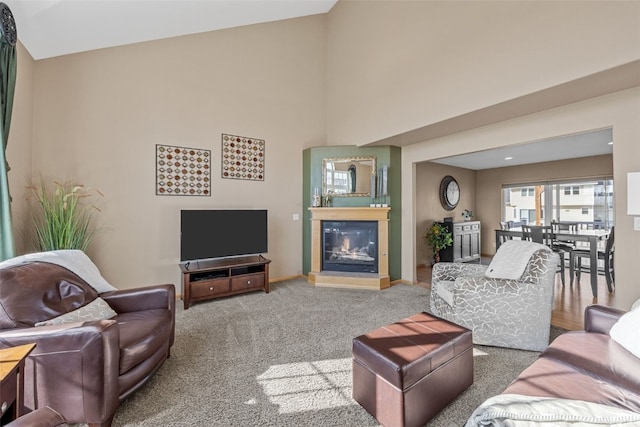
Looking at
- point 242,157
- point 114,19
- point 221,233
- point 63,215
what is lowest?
point 221,233

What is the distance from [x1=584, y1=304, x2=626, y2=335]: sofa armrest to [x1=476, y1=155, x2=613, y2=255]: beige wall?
5.20 m

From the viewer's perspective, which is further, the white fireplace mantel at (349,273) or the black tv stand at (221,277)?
the white fireplace mantel at (349,273)

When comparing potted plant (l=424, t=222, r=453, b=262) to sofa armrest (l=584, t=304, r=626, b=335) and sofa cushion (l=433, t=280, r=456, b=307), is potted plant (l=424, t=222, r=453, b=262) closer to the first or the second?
sofa cushion (l=433, t=280, r=456, b=307)

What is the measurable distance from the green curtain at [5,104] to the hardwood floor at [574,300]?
15.8ft

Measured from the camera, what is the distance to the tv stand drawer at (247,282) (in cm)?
383

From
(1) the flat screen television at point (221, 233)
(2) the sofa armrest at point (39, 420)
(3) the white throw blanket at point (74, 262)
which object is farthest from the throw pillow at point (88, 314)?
(1) the flat screen television at point (221, 233)

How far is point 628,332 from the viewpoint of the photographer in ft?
5.04

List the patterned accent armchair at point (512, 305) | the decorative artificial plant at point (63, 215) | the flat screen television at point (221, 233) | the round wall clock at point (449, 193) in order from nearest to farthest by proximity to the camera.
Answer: the patterned accent armchair at point (512, 305), the decorative artificial plant at point (63, 215), the flat screen television at point (221, 233), the round wall clock at point (449, 193)

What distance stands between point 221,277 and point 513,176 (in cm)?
684

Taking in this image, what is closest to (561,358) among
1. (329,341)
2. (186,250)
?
(329,341)

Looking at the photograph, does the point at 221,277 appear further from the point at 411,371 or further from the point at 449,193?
the point at 449,193

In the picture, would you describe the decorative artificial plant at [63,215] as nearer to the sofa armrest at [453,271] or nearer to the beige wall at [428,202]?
the sofa armrest at [453,271]

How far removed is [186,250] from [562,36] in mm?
4516

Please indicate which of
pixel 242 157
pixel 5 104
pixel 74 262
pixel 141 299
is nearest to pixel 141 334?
pixel 141 299
